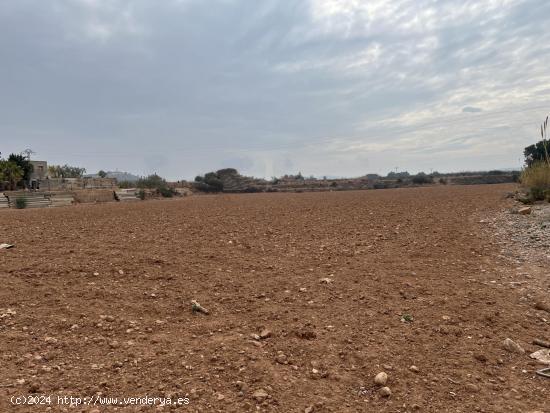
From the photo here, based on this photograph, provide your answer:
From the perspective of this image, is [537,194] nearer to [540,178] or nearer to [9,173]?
[540,178]

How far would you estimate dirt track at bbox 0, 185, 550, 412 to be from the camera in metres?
3.09

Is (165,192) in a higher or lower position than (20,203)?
higher

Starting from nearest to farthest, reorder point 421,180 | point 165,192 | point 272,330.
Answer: point 272,330
point 165,192
point 421,180

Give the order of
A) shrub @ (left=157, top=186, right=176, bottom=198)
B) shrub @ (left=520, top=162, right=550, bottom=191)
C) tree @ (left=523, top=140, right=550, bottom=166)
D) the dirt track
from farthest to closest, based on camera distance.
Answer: shrub @ (left=157, top=186, right=176, bottom=198) → tree @ (left=523, top=140, right=550, bottom=166) → shrub @ (left=520, top=162, right=550, bottom=191) → the dirt track

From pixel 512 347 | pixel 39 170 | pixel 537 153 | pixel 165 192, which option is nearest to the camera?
pixel 512 347

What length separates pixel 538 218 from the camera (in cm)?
1191

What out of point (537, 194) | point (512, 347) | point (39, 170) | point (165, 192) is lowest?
point (512, 347)

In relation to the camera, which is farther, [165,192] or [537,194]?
[165,192]

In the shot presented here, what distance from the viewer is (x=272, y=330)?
4.29 metres

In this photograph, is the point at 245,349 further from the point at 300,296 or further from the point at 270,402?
the point at 300,296

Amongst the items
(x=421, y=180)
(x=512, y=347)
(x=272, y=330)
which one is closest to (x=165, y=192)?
(x=272, y=330)

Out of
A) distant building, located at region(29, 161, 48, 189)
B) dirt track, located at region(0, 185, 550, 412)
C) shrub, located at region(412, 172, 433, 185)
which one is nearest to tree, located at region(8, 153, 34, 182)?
distant building, located at region(29, 161, 48, 189)

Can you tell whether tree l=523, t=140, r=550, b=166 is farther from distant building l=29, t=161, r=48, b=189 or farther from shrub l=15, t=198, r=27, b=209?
A: distant building l=29, t=161, r=48, b=189

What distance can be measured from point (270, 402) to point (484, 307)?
3.33 metres
